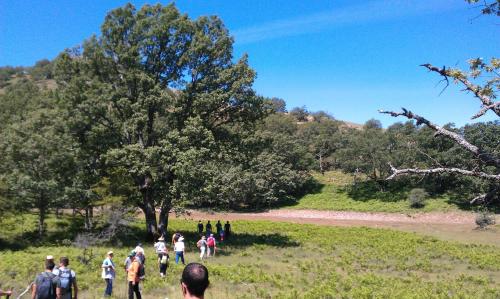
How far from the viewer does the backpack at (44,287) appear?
9406 millimetres

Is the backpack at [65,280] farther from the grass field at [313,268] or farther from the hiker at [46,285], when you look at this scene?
the grass field at [313,268]

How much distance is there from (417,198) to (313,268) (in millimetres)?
46010

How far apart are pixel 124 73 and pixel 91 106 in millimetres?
3634

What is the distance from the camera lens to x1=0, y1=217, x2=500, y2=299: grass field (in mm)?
16797

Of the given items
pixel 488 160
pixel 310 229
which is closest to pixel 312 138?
pixel 310 229

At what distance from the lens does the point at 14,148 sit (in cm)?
3111

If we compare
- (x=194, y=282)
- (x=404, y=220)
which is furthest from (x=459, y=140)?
(x=404, y=220)

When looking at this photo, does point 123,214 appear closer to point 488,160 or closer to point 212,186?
point 212,186

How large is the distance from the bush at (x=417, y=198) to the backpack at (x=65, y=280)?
61.6m

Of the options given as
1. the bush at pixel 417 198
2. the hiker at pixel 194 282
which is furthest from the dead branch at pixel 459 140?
the bush at pixel 417 198

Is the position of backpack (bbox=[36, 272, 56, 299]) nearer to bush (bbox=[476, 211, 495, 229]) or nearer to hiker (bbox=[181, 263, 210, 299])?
hiker (bbox=[181, 263, 210, 299])

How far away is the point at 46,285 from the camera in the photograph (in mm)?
9453

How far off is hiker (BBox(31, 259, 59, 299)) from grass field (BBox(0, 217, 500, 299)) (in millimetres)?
5602

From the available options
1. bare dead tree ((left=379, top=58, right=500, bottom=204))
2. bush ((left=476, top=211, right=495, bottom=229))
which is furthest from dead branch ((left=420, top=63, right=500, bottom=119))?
bush ((left=476, top=211, right=495, bottom=229))
